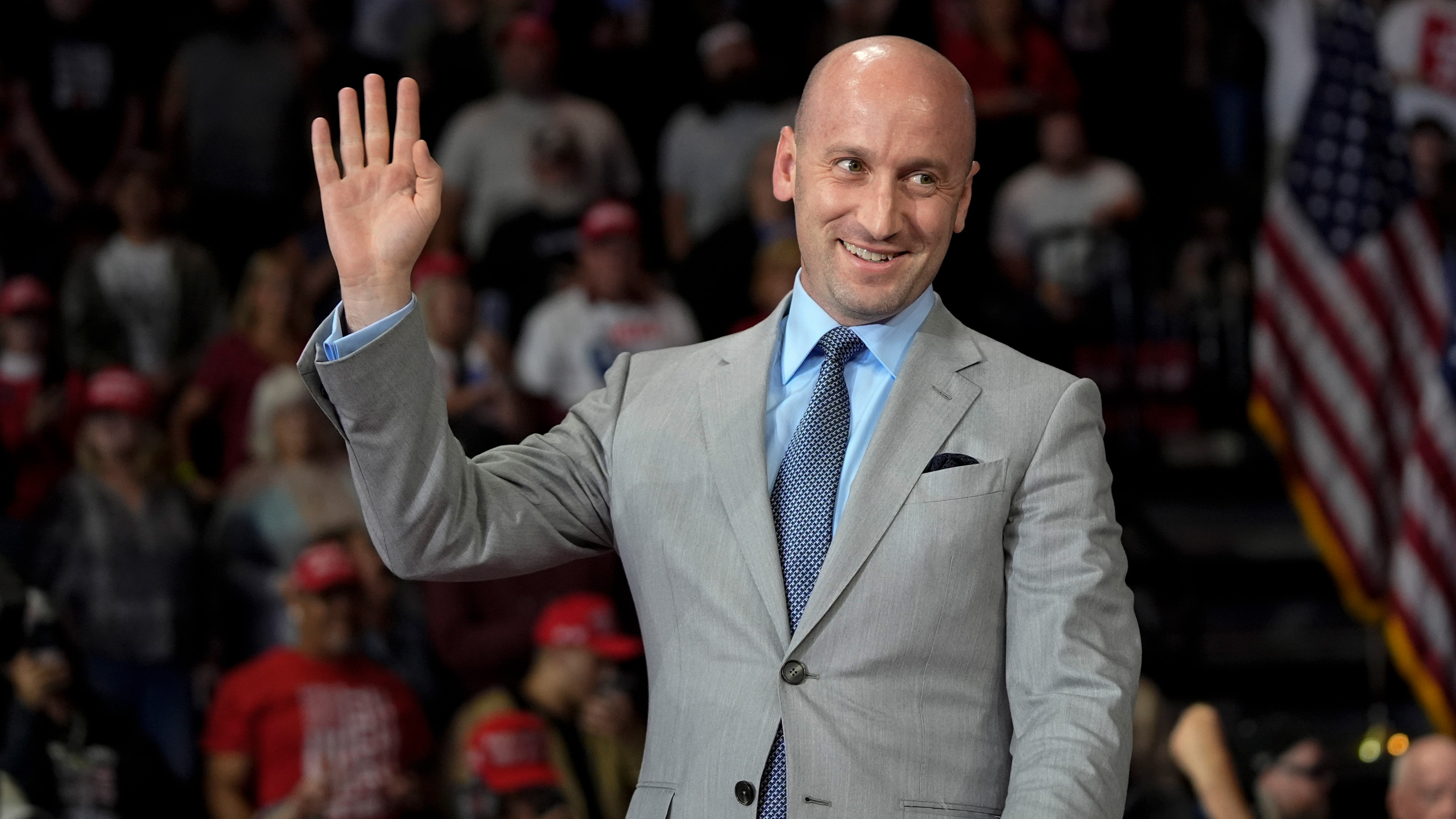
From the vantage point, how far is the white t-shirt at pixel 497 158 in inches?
323

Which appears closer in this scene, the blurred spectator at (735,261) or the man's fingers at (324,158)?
the man's fingers at (324,158)

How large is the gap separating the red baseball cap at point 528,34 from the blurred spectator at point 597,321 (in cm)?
128

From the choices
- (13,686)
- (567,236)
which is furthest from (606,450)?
(567,236)

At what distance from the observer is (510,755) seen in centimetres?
531

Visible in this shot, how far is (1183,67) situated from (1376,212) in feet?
9.59

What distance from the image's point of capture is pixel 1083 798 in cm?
194

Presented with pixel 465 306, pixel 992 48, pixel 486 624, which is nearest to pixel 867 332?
pixel 486 624

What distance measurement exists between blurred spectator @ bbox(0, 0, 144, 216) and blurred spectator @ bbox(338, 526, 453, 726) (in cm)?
291

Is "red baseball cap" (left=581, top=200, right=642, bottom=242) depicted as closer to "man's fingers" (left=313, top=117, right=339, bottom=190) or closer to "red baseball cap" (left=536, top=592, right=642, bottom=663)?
"red baseball cap" (left=536, top=592, right=642, bottom=663)

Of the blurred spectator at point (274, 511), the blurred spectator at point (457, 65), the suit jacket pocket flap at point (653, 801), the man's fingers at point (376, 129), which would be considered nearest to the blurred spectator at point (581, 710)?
the blurred spectator at point (274, 511)

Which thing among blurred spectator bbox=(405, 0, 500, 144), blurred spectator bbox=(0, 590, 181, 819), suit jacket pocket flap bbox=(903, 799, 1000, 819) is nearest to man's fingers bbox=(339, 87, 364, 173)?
suit jacket pocket flap bbox=(903, 799, 1000, 819)

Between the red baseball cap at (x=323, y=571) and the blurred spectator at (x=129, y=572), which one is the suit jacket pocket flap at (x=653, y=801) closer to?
the red baseball cap at (x=323, y=571)

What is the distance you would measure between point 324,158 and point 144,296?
5.78m

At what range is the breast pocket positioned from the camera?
2080 mm
